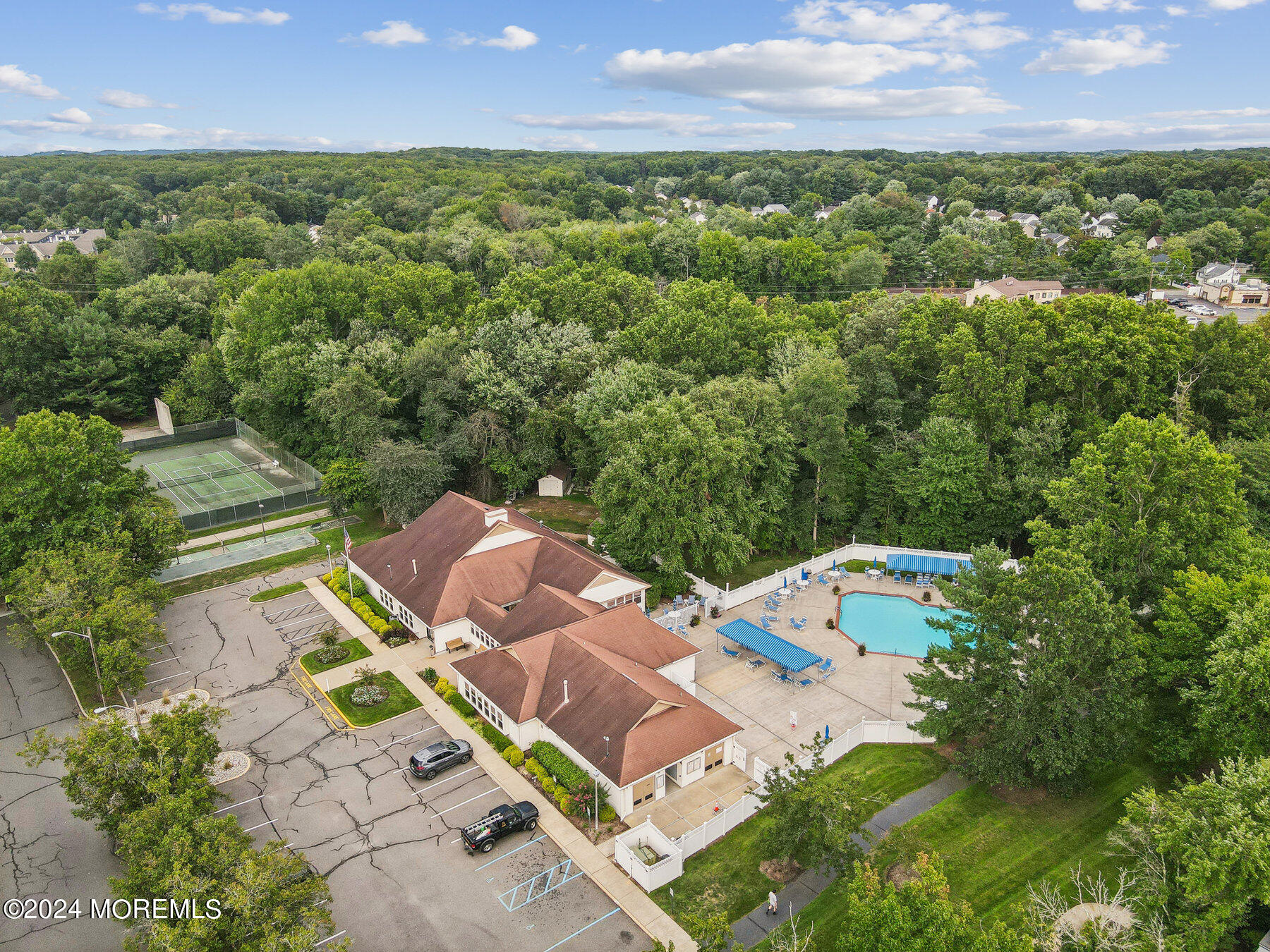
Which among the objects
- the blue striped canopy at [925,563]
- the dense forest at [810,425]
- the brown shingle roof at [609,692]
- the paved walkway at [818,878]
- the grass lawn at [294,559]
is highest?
the dense forest at [810,425]

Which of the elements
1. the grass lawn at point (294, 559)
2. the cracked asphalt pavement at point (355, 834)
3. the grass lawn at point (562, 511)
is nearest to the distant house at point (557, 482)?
the grass lawn at point (562, 511)

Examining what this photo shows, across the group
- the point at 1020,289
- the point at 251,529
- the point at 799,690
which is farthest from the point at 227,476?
the point at 1020,289

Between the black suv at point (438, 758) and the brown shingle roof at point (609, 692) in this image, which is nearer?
the brown shingle roof at point (609, 692)

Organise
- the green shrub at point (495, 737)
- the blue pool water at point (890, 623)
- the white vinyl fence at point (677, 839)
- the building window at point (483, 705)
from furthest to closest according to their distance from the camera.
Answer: the blue pool water at point (890, 623), the building window at point (483, 705), the green shrub at point (495, 737), the white vinyl fence at point (677, 839)

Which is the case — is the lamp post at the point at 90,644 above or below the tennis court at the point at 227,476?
above

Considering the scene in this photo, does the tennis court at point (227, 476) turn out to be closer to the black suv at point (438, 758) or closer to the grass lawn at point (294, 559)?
the grass lawn at point (294, 559)

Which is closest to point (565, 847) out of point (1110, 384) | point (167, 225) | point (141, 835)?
point (141, 835)
